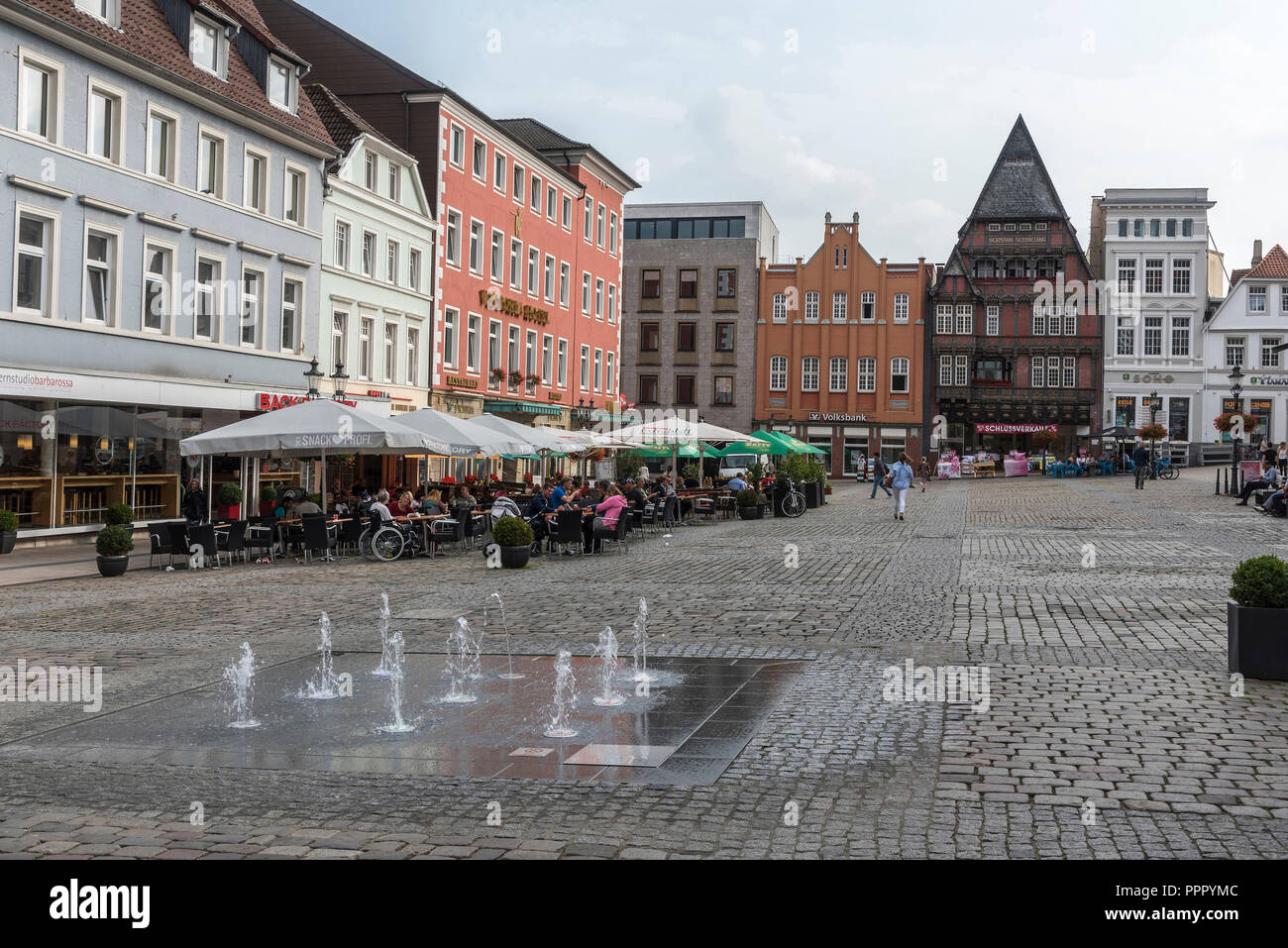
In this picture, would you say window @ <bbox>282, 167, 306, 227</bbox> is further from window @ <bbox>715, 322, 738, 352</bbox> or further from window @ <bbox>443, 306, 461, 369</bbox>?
window @ <bbox>715, 322, 738, 352</bbox>

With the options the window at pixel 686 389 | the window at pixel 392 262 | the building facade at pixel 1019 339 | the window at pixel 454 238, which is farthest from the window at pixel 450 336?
the building facade at pixel 1019 339

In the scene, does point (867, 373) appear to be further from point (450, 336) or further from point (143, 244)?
point (143, 244)

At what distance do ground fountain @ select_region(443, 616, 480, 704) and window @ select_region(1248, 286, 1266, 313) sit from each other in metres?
78.2

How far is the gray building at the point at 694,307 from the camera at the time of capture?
78.2 m

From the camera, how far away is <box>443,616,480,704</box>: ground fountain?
9.34 m

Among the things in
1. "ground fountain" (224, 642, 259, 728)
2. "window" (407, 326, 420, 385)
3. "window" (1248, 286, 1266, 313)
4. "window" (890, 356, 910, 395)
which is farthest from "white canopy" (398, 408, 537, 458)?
"window" (1248, 286, 1266, 313)

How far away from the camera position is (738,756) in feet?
24.2

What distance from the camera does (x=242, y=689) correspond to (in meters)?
9.60

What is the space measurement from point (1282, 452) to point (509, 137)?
30.0 metres

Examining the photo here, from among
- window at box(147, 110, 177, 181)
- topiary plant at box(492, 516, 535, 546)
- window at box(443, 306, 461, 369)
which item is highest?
window at box(147, 110, 177, 181)

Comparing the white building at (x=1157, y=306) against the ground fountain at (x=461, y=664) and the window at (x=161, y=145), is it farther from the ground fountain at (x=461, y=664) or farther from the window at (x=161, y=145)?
the ground fountain at (x=461, y=664)

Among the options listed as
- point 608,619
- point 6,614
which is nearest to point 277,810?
point 608,619

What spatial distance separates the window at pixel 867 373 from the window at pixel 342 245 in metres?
46.7

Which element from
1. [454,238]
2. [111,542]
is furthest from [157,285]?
[454,238]
